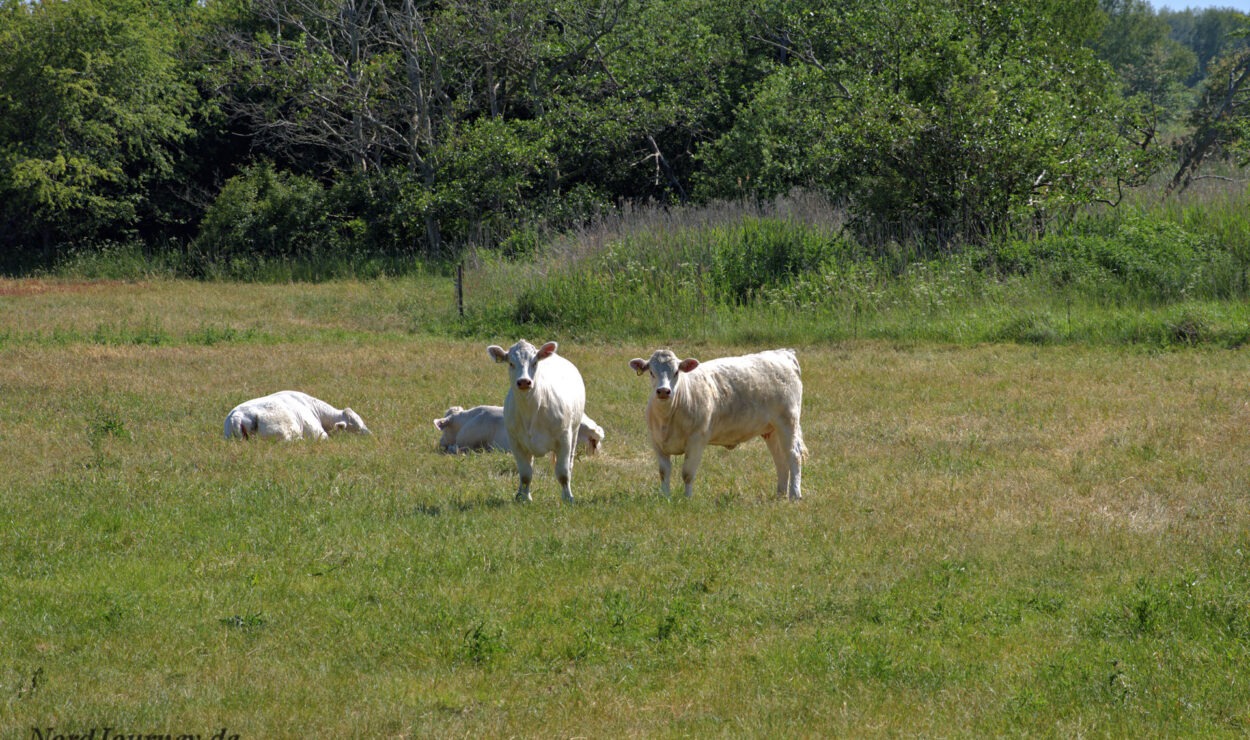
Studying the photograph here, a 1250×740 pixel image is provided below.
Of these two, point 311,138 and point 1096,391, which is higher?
point 311,138

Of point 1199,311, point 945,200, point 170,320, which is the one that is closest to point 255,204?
point 170,320

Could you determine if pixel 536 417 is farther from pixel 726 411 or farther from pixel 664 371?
pixel 726 411

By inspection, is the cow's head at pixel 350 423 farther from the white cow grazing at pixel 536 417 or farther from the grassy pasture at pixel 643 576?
the white cow grazing at pixel 536 417

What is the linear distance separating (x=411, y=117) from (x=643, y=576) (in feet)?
103

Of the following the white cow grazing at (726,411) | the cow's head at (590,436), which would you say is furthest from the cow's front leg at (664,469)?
the cow's head at (590,436)

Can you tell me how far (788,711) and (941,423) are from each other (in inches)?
351

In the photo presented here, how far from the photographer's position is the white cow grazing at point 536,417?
11.5 m

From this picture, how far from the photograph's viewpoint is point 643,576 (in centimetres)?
918

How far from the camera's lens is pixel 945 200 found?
25.1 m

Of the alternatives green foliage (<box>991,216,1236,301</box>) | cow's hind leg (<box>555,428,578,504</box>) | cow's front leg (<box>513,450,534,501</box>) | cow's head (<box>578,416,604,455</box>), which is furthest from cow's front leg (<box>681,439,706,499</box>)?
green foliage (<box>991,216,1236,301</box>)

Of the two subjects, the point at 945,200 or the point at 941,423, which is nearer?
the point at 941,423

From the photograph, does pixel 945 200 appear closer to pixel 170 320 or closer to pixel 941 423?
pixel 941 423

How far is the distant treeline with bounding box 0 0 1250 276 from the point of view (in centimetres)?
3534

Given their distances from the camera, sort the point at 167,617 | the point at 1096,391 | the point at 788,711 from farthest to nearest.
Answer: the point at 1096,391 → the point at 167,617 → the point at 788,711
